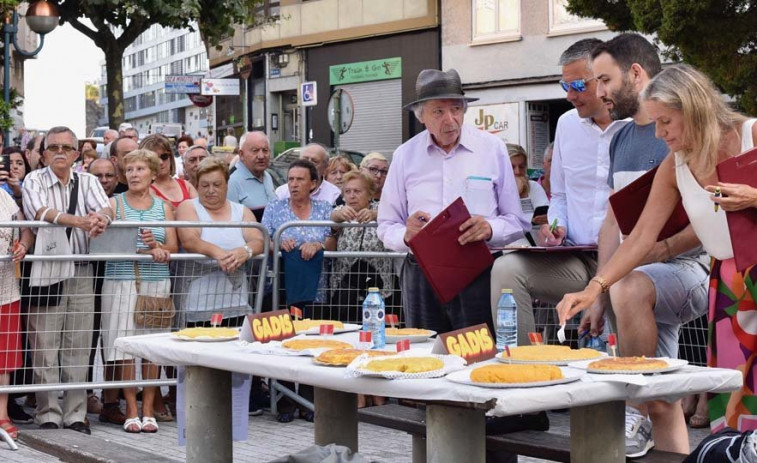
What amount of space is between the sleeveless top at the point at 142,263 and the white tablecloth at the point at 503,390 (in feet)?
12.4

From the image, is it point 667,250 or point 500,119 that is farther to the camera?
point 500,119

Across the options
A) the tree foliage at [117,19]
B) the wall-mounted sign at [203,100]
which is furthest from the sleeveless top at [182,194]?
the wall-mounted sign at [203,100]

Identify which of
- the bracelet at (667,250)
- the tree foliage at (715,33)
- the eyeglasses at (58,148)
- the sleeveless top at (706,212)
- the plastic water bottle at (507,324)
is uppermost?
the tree foliage at (715,33)

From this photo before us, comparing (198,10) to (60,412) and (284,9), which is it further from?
(60,412)

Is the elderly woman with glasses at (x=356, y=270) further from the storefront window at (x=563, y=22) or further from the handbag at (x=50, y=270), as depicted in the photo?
the storefront window at (x=563, y=22)

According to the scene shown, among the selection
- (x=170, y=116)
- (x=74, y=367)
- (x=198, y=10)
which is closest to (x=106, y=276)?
(x=74, y=367)

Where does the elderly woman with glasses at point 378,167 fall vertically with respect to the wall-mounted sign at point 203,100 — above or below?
below

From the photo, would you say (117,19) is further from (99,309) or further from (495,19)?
(99,309)

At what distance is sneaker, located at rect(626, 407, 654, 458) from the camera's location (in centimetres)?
487

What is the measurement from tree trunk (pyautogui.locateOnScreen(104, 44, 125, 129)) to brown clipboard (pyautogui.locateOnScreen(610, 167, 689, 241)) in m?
18.2

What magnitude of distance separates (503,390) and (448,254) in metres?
2.55

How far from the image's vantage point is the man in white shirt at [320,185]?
33.6 ft

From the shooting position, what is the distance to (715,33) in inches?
539

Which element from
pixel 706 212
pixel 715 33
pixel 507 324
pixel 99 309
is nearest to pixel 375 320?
pixel 507 324
